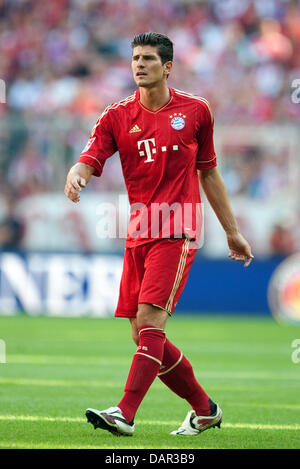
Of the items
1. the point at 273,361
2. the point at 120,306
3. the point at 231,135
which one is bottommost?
the point at 273,361

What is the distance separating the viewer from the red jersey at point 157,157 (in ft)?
18.6

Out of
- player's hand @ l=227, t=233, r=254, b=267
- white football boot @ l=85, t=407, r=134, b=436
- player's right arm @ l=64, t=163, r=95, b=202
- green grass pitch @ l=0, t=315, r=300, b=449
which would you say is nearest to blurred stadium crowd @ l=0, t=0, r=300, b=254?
green grass pitch @ l=0, t=315, r=300, b=449

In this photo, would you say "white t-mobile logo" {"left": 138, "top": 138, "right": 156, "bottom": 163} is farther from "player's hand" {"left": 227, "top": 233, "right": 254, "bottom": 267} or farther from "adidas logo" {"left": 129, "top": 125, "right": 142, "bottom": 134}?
"player's hand" {"left": 227, "top": 233, "right": 254, "bottom": 267}

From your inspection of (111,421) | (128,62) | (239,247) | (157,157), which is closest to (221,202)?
(239,247)

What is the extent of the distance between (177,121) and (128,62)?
1368 centimetres

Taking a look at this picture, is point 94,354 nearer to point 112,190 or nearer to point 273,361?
point 273,361

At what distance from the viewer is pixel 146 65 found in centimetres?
566

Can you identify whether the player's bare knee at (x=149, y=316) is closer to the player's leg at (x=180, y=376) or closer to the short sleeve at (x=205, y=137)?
the player's leg at (x=180, y=376)

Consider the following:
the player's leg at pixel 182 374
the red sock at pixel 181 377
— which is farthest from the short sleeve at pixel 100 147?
the red sock at pixel 181 377

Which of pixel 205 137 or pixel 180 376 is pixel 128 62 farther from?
pixel 180 376

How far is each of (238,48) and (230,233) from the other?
44.6 feet

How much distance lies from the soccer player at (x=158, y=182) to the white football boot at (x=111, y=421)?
1.30 ft

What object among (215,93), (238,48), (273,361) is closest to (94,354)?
(273,361)
